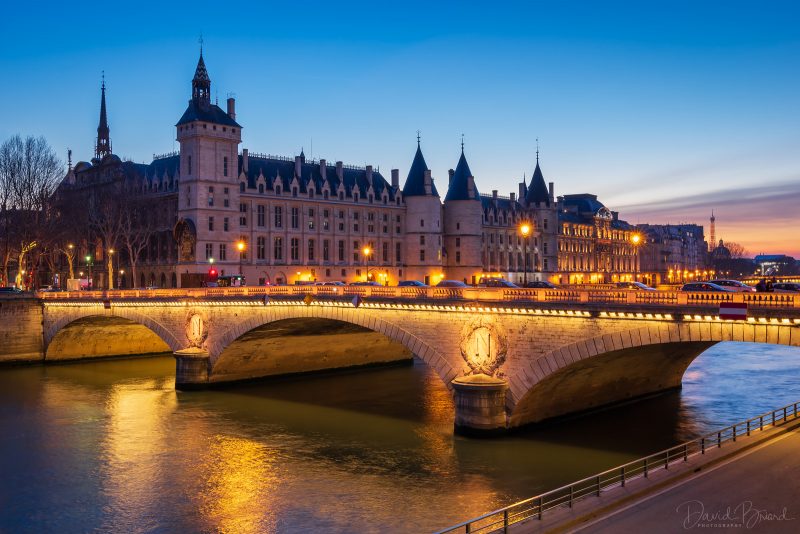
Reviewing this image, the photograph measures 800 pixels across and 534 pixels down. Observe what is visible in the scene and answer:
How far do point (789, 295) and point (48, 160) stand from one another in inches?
2904

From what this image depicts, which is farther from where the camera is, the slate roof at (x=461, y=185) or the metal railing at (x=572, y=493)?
the slate roof at (x=461, y=185)

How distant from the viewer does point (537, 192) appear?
431 feet

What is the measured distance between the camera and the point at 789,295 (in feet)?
79.7

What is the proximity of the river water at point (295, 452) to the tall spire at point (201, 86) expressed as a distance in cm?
4148

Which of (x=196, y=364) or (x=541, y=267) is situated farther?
(x=541, y=267)

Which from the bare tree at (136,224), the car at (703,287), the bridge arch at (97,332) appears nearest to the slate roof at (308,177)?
the bare tree at (136,224)

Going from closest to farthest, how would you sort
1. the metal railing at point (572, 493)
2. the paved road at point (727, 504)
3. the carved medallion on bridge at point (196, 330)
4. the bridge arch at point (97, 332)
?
the metal railing at point (572, 493), the paved road at point (727, 504), the carved medallion on bridge at point (196, 330), the bridge arch at point (97, 332)

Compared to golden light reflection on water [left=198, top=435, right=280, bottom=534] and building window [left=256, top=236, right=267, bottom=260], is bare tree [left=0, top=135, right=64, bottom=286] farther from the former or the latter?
golden light reflection on water [left=198, top=435, right=280, bottom=534]

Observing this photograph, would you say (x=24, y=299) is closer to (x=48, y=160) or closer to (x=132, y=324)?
(x=132, y=324)

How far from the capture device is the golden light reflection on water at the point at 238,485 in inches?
981

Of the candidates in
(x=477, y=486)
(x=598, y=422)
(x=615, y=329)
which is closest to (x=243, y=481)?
(x=477, y=486)

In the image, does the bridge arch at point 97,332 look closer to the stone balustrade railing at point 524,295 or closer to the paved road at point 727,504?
the stone balustrade railing at point 524,295
